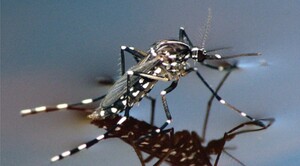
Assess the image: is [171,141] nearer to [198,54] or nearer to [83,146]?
[83,146]

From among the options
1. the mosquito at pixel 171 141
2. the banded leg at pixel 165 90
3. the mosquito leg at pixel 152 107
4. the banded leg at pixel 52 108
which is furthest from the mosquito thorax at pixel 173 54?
the banded leg at pixel 52 108

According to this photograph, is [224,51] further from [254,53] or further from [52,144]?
[52,144]

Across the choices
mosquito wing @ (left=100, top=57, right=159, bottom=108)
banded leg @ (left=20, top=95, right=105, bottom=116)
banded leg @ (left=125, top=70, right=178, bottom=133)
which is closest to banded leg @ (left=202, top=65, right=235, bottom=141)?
banded leg @ (left=125, top=70, right=178, bottom=133)

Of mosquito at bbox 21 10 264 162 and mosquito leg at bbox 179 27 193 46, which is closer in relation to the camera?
mosquito at bbox 21 10 264 162

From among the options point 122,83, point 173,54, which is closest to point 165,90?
point 122,83

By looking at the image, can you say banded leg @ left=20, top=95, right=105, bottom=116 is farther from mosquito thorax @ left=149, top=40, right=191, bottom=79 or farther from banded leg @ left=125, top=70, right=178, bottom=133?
mosquito thorax @ left=149, top=40, right=191, bottom=79

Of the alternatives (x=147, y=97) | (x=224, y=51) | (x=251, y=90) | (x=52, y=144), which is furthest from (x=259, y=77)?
(x=52, y=144)

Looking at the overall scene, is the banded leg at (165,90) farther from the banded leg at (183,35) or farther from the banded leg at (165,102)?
the banded leg at (183,35)
